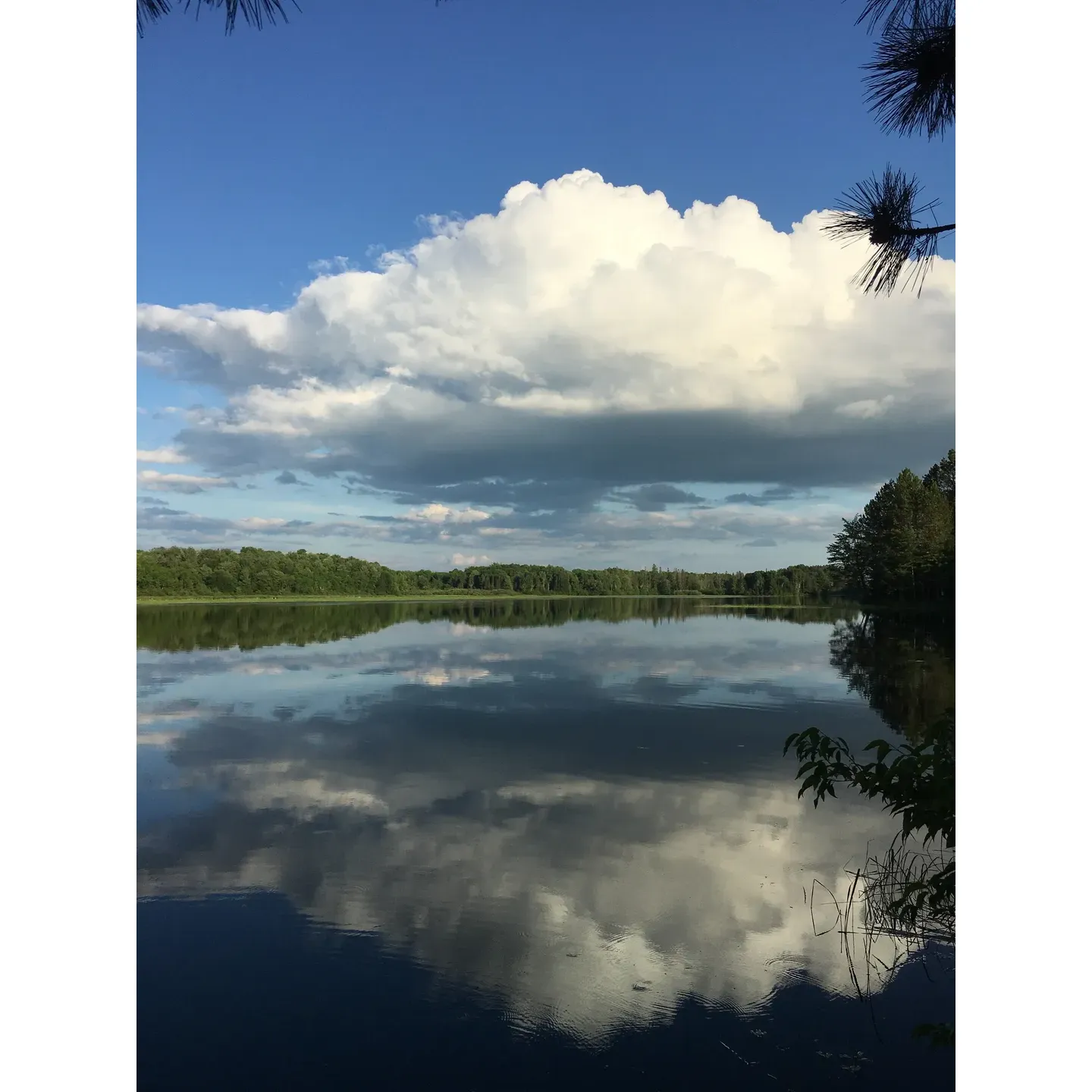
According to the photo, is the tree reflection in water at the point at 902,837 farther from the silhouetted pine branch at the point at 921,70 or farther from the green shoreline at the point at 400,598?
the green shoreline at the point at 400,598

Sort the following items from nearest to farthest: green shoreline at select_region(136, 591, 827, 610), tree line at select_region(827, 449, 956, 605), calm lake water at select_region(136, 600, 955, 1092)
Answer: calm lake water at select_region(136, 600, 955, 1092) → tree line at select_region(827, 449, 956, 605) → green shoreline at select_region(136, 591, 827, 610)

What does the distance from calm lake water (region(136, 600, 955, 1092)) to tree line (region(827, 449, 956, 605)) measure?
14.8 m

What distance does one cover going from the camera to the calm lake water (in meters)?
2.85

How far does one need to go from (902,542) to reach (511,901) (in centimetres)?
2465

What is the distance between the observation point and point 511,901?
14.4 feet

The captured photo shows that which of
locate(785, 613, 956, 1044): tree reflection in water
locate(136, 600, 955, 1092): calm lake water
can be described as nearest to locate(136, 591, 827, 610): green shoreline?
locate(136, 600, 955, 1092): calm lake water

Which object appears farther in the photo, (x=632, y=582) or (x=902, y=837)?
(x=632, y=582)

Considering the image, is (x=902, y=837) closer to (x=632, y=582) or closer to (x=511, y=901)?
(x=511, y=901)

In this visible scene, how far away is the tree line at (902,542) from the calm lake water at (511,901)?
584 inches

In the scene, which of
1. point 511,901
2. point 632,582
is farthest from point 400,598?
point 511,901

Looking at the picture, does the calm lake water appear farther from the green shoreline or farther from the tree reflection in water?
the green shoreline

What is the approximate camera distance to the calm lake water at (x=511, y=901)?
285 centimetres
